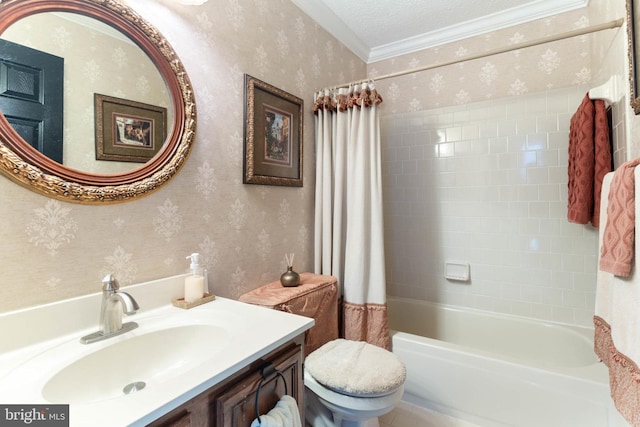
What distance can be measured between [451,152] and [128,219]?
86.9 inches

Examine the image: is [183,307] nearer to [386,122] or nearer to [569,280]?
[386,122]

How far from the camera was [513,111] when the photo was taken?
2127mm

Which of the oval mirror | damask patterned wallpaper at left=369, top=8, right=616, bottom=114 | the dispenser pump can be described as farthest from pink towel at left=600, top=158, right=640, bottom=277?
the oval mirror

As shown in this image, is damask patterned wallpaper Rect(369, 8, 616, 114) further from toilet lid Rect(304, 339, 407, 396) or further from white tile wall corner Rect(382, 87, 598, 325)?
toilet lid Rect(304, 339, 407, 396)

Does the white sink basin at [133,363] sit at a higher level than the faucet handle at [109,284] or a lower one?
lower

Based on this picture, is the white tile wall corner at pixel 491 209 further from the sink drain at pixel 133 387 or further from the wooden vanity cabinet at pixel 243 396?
the sink drain at pixel 133 387

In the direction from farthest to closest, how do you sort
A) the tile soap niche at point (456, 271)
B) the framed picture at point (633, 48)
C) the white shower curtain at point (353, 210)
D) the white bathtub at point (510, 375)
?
1. the tile soap niche at point (456, 271)
2. the white shower curtain at point (353, 210)
3. the white bathtub at point (510, 375)
4. the framed picture at point (633, 48)

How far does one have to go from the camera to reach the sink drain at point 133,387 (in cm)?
85

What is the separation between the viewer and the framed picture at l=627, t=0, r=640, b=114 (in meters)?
1.15

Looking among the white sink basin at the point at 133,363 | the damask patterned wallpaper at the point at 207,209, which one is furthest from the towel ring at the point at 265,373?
the damask patterned wallpaper at the point at 207,209

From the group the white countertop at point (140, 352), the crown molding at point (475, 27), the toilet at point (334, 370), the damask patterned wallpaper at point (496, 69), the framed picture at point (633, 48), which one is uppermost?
the crown molding at point (475, 27)

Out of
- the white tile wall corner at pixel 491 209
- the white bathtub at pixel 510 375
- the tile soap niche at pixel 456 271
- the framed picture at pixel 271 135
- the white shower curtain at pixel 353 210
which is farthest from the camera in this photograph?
the tile soap niche at pixel 456 271

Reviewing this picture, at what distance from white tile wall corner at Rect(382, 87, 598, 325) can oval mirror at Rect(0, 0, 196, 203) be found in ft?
6.03

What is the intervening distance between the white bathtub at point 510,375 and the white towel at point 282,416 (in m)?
1.08
